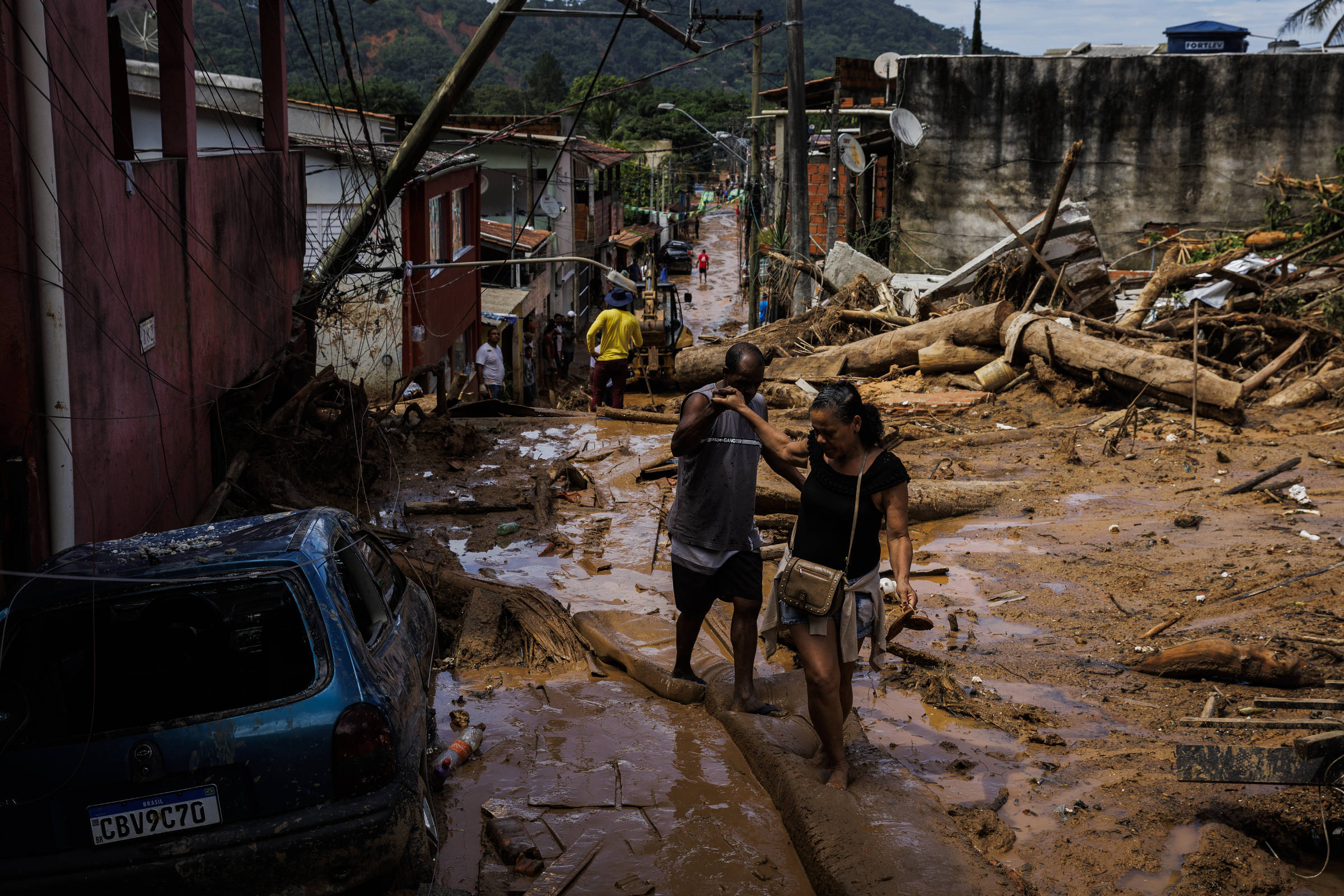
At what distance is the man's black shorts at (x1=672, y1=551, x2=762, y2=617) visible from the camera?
5363 mm

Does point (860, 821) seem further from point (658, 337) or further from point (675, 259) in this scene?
point (675, 259)

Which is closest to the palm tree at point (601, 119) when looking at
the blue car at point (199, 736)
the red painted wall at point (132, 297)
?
the red painted wall at point (132, 297)

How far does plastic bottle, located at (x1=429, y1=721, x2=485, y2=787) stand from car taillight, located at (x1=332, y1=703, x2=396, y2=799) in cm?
114

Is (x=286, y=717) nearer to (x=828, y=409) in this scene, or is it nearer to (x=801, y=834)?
(x=801, y=834)

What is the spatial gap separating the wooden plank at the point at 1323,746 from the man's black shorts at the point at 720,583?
7.83ft

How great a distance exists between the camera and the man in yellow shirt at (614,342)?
48.6 ft

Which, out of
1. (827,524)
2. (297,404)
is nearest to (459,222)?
(297,404)

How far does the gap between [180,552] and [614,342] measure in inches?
440

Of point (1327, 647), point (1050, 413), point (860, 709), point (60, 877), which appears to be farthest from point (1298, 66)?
point (60, 877)

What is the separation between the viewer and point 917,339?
15266 mm

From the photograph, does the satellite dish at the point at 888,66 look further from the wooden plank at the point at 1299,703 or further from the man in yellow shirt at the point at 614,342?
the wooden plank at the point at 1299,703

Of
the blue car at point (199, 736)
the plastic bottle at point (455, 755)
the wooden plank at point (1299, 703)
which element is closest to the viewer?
the blue car at point (199, 736)

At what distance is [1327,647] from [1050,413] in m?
7.54

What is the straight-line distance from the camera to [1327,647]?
18.4ft
